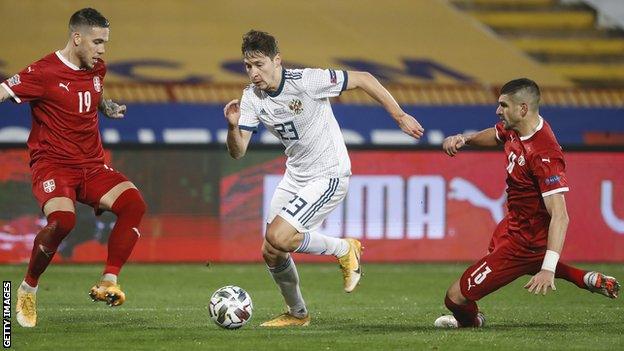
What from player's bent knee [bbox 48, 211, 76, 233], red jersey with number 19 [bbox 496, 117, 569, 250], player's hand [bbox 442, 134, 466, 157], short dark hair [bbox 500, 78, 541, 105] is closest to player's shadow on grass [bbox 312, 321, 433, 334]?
red jersey with number 19 [bbox 496, 117, 569, 250]

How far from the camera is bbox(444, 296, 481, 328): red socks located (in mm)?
8102

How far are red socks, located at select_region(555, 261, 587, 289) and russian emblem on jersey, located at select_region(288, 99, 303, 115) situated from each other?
80.2 inches

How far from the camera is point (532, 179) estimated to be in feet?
26.1

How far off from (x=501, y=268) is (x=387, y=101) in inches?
53.1

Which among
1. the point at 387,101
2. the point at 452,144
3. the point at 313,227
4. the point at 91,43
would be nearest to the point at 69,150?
the point at 91,43

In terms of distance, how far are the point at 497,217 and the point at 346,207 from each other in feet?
5.79

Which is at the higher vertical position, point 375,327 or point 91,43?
point 91,43

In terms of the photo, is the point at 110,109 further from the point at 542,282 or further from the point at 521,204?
the point at 542,282

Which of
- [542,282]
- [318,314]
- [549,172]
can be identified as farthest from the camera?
[318,314]

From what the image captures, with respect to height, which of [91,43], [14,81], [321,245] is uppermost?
[91,43]

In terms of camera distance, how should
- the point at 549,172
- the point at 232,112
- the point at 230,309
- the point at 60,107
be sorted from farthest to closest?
the point at 60,107 < the point at 230,309 < the point at 232,112 < the point at 549,172

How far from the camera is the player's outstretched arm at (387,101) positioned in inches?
306

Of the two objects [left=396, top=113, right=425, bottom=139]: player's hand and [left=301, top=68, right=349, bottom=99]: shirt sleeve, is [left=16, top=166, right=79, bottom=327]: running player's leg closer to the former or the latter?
[left=301, top=68, right=349, bottom=99]: shirt sleeve

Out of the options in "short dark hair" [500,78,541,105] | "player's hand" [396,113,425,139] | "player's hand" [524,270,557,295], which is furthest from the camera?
"short dark hair" [500,78,541,105]
